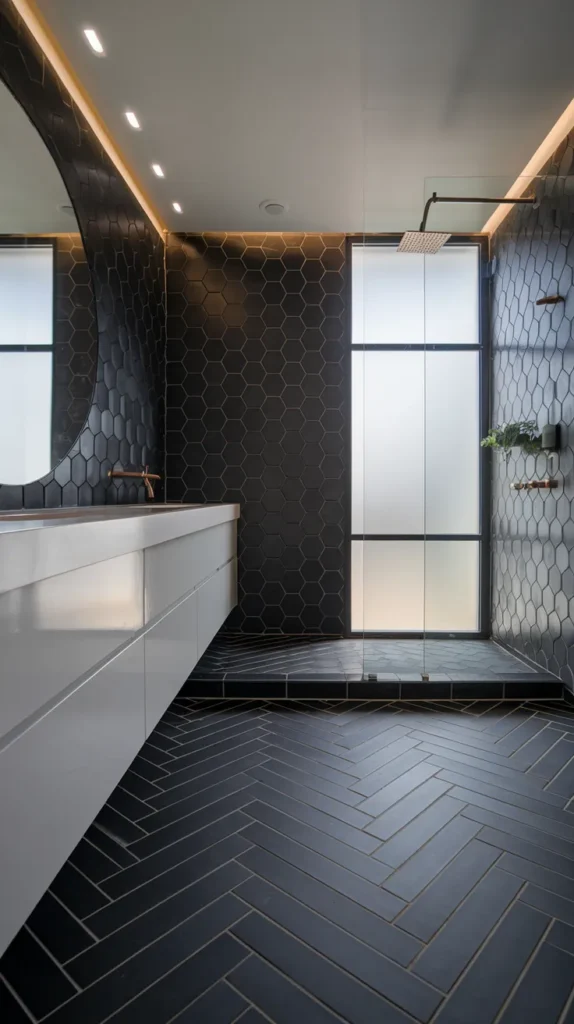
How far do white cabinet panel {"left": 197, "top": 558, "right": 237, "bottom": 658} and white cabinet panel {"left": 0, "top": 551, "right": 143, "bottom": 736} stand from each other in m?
1.06

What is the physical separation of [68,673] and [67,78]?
8.32 feet

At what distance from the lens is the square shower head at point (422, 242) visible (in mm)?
2811

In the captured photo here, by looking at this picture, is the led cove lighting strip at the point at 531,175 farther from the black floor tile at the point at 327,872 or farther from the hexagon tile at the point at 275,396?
the black floor tile at the point at 327,872

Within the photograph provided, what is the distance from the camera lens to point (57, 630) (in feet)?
3.19

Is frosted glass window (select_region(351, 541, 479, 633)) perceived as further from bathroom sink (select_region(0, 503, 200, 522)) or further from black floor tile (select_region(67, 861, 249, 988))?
black floor tile (select_region(67, 861, 249, 988))

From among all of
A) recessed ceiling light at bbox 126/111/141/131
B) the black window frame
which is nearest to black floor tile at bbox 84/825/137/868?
the black window frame

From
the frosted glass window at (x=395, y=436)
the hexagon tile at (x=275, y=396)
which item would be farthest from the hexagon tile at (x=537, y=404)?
the hexagon tile at (x=275, y=396)

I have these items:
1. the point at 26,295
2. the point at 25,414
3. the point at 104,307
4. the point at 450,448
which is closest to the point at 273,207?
the point at 104,307

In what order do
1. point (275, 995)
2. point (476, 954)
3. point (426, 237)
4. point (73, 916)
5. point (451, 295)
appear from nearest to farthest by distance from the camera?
point (275, 995) → point (476, 954) → point (73, 916) → point (426, 237) → point (451, 295)

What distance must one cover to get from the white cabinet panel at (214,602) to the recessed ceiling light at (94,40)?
216 cm

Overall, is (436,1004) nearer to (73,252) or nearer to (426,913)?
(426,913)

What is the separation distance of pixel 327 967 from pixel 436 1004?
0.68 feet

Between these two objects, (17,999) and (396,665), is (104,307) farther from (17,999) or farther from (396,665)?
(17,999)

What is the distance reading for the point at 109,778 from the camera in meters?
1.29
